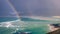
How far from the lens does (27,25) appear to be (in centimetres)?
98

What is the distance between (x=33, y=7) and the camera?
3.30ft

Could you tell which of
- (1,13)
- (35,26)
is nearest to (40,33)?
(35,26)

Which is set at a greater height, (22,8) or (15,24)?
(22,8)

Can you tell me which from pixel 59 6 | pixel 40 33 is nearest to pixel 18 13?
pixel 40 33

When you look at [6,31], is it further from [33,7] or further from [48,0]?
[48,0]

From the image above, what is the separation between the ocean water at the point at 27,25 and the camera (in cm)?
96

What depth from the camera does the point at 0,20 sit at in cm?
98

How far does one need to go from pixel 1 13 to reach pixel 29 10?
→ 0.31 metres

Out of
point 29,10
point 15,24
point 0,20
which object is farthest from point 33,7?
point 0,20

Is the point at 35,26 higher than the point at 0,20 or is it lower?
lower

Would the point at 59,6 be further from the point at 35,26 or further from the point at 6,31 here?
the point at 6,31

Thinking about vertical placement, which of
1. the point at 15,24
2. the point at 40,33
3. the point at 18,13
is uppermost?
the point at 18,13

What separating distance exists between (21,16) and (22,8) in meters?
0.09

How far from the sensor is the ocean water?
3.15 feet
